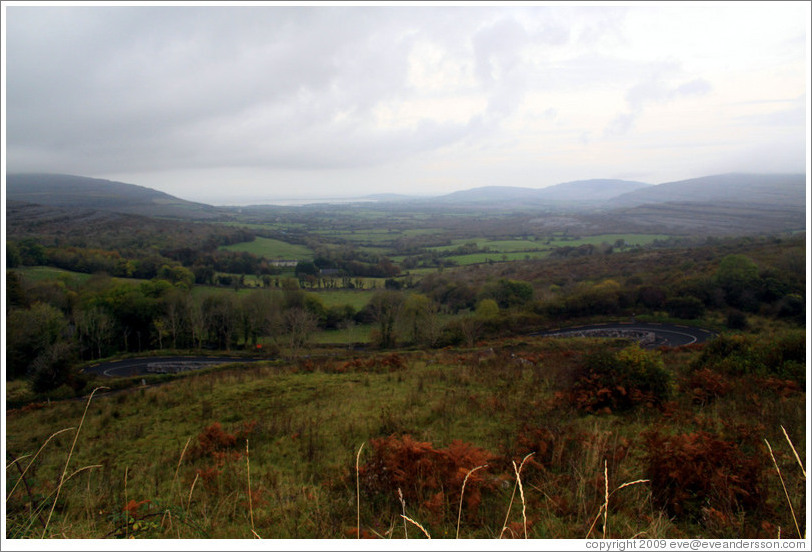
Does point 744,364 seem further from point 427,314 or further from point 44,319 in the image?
point 44,319

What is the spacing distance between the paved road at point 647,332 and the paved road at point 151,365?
23.3m

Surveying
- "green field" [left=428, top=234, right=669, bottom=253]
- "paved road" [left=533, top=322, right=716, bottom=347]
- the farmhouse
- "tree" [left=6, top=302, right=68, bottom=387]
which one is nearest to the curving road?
"paved road" [left=533, top=322, right=716, bottom=347]

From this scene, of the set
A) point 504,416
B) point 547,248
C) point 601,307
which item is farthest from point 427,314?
point 547,248

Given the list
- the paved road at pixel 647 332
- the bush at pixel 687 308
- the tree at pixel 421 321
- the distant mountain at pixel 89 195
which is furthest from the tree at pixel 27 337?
the bush at pixel 687 308

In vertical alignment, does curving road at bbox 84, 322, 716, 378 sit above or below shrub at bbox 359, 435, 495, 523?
below

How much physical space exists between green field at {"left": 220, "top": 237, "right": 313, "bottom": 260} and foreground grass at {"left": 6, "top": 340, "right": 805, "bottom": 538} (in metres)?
58.3

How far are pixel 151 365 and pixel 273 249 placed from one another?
52585 millimetres

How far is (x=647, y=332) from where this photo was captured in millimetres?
25656

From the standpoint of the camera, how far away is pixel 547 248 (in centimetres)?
8344

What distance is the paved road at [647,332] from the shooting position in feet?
76.7

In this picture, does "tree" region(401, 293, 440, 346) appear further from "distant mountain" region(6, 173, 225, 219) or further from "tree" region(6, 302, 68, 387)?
"distant mountain" region(6, 173, 225, 219)

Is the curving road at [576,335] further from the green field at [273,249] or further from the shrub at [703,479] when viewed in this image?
the green field at [273,249]

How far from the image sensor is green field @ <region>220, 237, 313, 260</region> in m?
67.4

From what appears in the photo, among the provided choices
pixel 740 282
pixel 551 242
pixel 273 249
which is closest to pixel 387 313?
pixel 740 282
